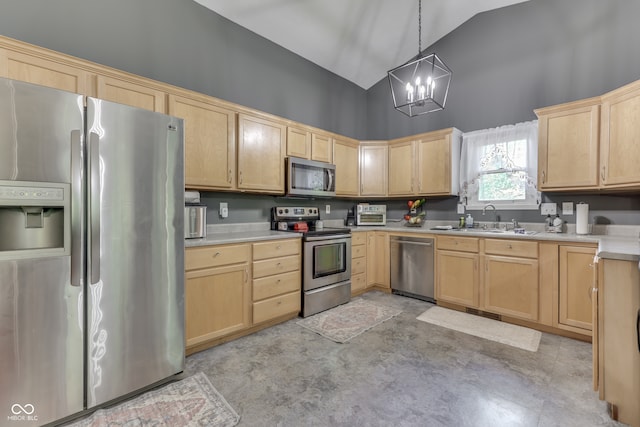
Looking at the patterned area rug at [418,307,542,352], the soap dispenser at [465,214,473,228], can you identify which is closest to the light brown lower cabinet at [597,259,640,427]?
the patterned area rug at [418,307,542,352]

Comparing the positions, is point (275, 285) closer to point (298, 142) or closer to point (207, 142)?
point (207, 142)

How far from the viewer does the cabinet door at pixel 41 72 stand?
1745mm

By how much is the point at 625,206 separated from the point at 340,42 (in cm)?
389

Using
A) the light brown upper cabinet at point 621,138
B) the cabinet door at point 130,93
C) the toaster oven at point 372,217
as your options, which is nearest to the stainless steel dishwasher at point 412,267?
the toaster oven at point 372,217

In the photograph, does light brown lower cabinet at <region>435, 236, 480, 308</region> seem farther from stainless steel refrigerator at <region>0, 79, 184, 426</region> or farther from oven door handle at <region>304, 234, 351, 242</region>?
stainless steel refrigerator at <region>0, 79, 184, 426</region>

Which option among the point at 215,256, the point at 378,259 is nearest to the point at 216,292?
the point at 215,256

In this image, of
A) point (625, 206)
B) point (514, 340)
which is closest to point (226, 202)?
point (514, 340)

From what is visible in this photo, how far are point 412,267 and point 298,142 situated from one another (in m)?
2.26

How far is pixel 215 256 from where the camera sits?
2346mm

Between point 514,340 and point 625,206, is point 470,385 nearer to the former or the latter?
point 514,340

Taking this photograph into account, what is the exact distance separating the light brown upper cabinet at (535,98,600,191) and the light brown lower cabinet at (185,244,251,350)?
10.6ft

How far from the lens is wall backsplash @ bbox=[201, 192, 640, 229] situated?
2.77 metres

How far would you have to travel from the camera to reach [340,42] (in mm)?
3936

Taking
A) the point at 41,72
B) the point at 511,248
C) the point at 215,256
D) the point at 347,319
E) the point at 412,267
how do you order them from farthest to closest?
1. the point at 412,267
2. the point at 347,319
3. the point at 511,248
4. the point at 215,256
5. the point at 41,72
